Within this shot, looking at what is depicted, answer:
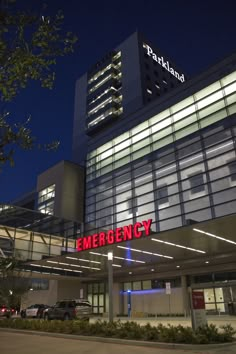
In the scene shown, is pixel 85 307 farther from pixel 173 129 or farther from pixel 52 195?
pixel 52 195

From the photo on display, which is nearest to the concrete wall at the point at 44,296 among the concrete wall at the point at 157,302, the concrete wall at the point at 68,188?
the concrete wall at the point at 157,302

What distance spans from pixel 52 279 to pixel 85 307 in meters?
15.1

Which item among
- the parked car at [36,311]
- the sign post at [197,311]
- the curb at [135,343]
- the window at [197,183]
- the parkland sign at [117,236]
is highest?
the window at [197,183]

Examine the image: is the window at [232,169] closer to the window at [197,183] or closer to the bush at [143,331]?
the window at [197,183]

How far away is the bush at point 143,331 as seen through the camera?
1143 cm

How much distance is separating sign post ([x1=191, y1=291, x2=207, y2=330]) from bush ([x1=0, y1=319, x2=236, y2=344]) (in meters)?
0.38

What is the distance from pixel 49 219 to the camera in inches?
1601

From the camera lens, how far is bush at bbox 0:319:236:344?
37.5 feet

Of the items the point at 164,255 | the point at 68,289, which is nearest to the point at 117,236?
the point at 164,255

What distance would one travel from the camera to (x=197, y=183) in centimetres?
3347

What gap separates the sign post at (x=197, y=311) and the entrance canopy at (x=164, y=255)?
234 inches

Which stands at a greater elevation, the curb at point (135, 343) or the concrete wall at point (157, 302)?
the concrete wall at point (157, 302)

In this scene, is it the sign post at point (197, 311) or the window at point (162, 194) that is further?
the window at point (162, 194)

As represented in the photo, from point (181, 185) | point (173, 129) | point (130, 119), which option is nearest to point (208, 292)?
point (181, 185)
